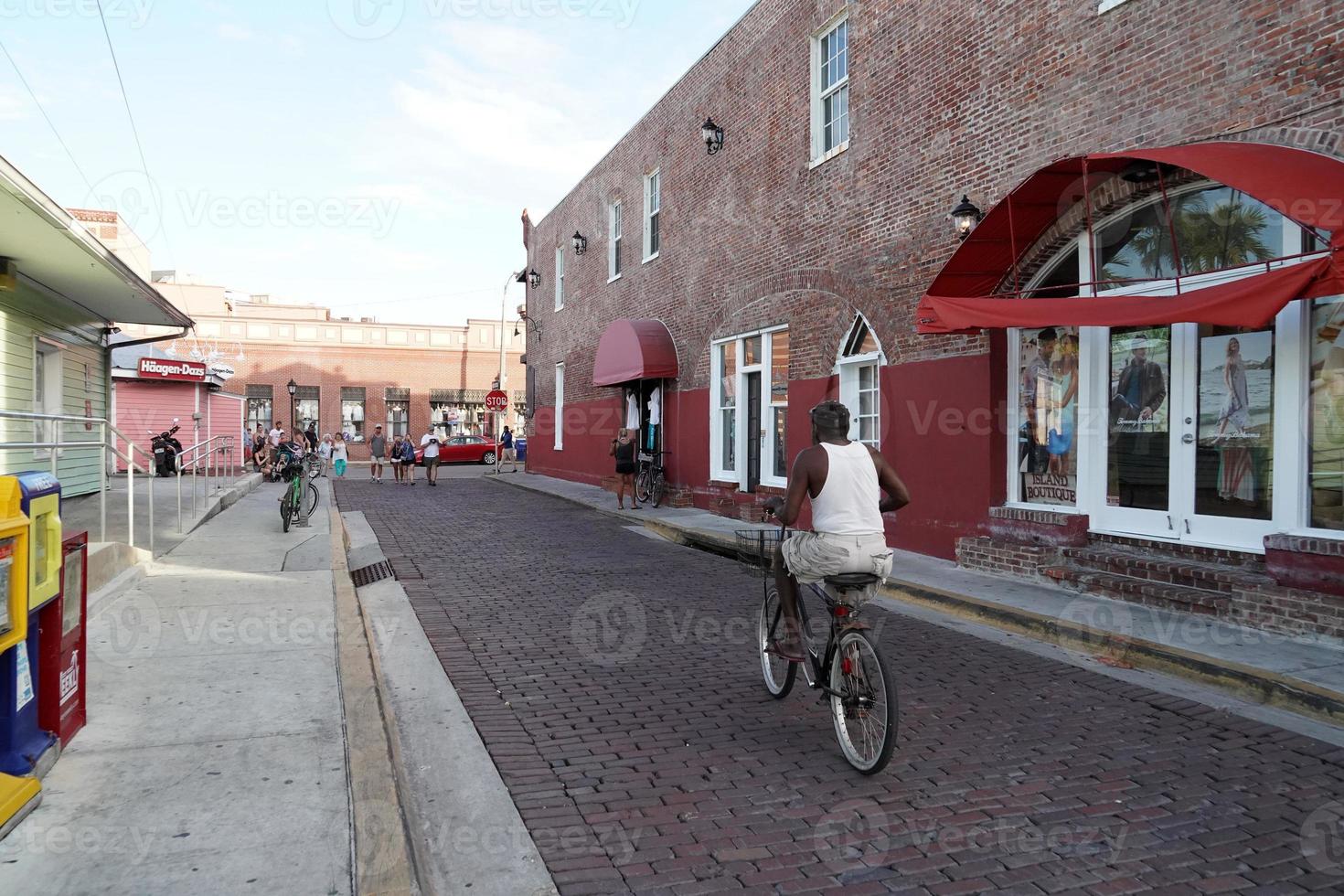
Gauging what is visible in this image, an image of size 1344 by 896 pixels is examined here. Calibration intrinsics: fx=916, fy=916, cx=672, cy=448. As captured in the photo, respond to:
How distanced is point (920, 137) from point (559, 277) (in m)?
17.4

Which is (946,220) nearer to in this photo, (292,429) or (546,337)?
(546,337)

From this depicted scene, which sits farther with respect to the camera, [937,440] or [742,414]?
[742,414]

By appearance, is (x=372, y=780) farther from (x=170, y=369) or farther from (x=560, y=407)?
(x=170, y=369)

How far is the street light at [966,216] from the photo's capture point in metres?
9.71

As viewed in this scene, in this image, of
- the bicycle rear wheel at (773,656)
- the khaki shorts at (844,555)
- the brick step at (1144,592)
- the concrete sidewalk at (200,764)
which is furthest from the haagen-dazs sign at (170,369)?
the khaki shorts at (844,555)

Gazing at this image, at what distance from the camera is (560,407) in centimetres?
2708

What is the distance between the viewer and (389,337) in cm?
4453

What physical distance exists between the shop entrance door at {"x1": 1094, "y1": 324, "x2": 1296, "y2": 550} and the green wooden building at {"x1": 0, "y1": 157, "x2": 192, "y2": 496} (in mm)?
9440

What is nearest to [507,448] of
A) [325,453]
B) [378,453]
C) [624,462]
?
[325,453]

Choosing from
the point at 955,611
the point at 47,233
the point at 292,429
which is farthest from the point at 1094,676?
the point at 292,429

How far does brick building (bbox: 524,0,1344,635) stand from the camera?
6836mm

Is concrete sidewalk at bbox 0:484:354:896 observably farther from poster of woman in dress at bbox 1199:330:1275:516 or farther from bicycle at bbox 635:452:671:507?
bicycle at bbox 635:452:671:507

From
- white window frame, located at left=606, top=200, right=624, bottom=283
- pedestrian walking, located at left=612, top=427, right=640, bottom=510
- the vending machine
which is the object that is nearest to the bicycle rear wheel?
the vending machine

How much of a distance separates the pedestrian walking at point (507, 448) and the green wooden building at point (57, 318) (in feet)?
49.1
